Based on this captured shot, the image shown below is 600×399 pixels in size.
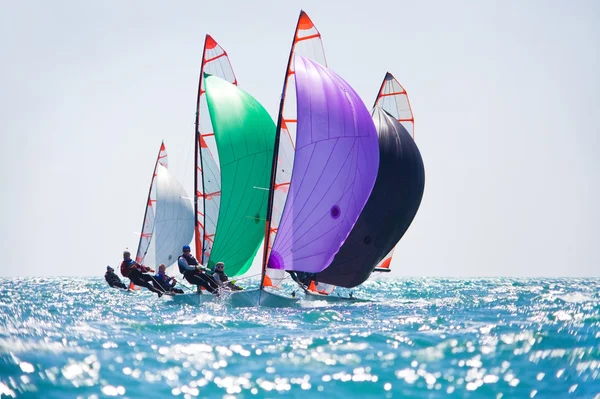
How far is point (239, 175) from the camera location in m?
25.9

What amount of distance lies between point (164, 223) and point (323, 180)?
16.4 meters

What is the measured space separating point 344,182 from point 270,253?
2.66 meters

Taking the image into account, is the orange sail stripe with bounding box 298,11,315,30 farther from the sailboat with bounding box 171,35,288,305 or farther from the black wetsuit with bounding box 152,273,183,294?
the black wetsuit with bounding box 152,273,183,294

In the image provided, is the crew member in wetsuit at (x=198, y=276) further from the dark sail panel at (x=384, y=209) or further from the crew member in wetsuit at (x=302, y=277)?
the dark sail panel at (x=384, y=209)

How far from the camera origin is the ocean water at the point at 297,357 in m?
10.1

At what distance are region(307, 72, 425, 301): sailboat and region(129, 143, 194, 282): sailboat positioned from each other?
10714 mm

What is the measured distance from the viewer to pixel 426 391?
10133 millimetres

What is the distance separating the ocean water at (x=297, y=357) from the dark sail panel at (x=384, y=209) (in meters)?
5.40

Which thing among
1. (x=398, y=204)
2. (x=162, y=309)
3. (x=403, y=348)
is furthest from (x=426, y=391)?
(x=398, y=204)

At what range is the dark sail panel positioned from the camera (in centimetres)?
2375

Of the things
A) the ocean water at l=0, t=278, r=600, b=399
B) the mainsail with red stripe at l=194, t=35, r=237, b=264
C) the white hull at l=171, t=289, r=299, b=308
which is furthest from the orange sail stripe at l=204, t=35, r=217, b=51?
the ocean water at l=0, t=278, r=600, b=399

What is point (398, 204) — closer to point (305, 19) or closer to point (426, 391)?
point (305, 19)

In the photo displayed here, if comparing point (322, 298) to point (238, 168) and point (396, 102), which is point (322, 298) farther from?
point (396, 102)

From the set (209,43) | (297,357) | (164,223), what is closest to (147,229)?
(164,223)
